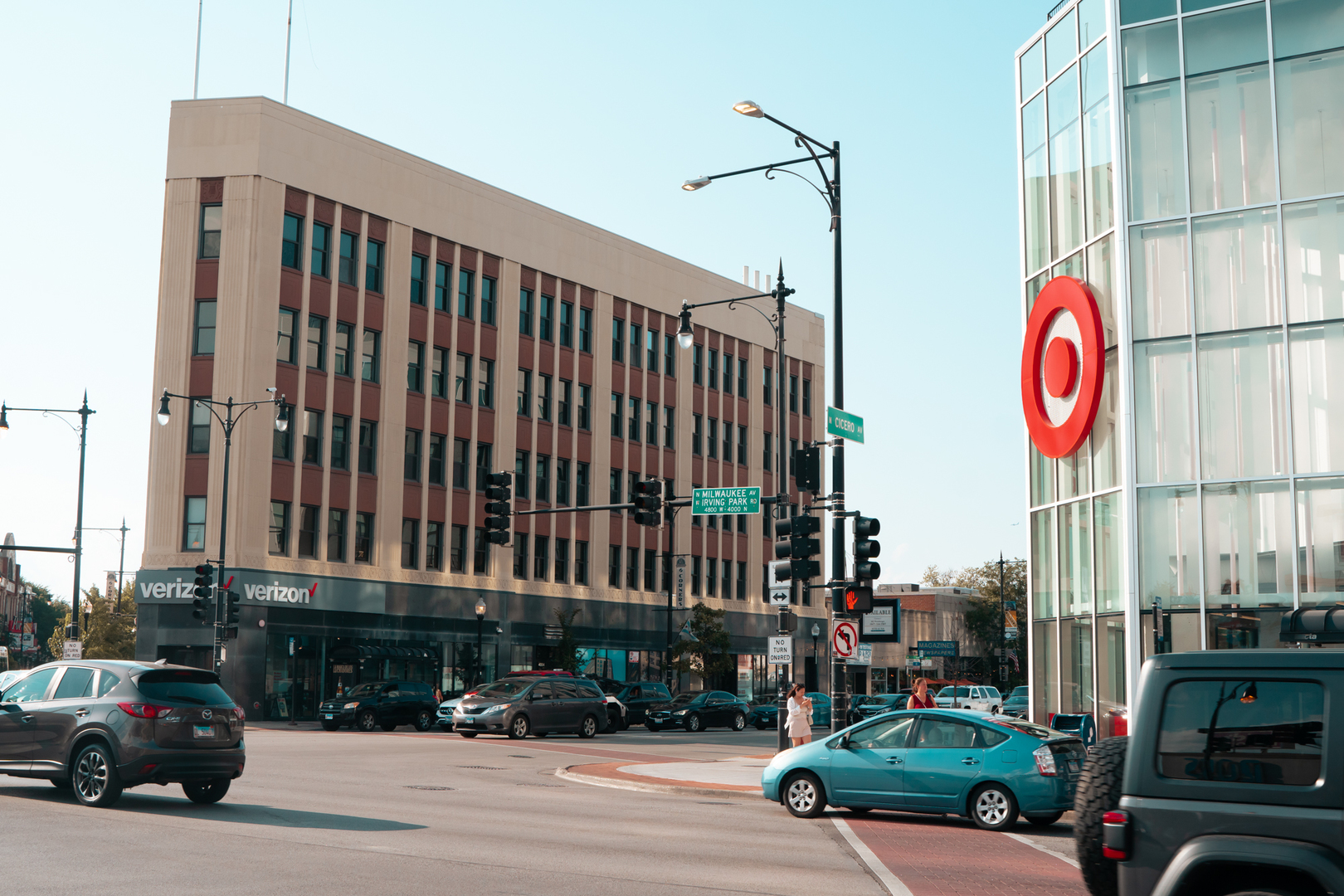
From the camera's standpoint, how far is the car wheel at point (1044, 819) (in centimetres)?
1538

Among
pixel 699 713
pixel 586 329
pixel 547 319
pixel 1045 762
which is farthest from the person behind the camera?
pixel 586 329

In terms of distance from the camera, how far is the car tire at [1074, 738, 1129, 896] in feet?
23.1

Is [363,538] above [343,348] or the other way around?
the other way around

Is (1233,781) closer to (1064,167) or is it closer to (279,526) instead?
(1064,167)

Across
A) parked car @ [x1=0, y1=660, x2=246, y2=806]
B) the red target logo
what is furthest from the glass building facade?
parked car @ [x1=0, y1=660, x2=246, y2=806]

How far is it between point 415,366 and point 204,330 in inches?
339

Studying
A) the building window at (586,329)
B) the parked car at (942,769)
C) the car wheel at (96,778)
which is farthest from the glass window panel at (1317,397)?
the building window at (586,329)

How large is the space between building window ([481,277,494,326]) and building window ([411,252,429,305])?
3042 millimetres

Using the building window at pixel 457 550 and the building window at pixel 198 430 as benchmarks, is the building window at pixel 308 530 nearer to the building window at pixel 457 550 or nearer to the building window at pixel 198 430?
the building window at pixel 198 430

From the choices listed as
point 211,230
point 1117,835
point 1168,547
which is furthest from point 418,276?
point 1117,835

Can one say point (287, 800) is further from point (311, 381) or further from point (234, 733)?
point (311, 381)

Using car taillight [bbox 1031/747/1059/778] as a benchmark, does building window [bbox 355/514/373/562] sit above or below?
above

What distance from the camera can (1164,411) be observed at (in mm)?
23125

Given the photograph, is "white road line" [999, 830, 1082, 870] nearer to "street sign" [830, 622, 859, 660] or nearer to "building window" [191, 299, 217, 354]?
"street sign" [830, 622, 859, 660]
